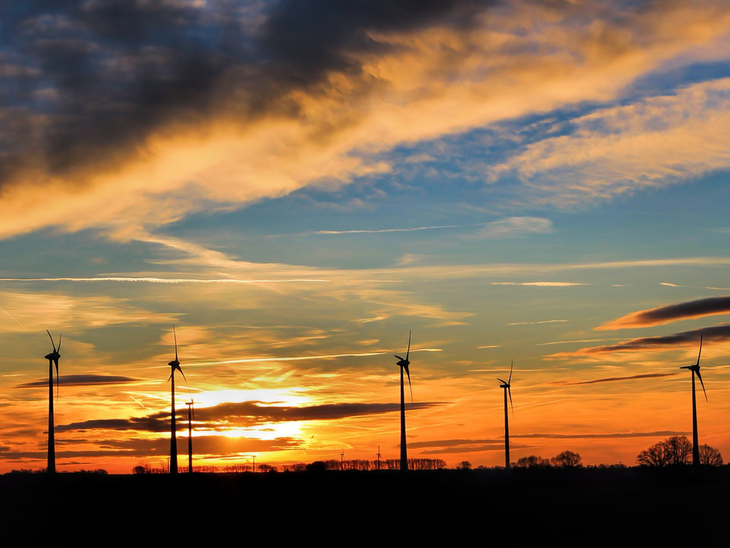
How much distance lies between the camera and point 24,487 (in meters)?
166

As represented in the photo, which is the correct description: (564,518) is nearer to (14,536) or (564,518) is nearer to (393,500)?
(393,500)

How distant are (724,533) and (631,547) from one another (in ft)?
46.8

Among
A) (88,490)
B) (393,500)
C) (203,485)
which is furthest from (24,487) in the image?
(393,500)

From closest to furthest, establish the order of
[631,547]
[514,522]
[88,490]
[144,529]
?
[631,547]
[144,529]
[514,522]
[88,490]

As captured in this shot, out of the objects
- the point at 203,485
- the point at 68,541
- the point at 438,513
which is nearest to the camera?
the point at 68,541

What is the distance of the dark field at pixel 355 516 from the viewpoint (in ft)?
235

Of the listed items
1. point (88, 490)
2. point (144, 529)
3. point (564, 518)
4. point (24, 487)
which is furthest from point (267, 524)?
point (24, 487)

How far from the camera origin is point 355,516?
307 ft

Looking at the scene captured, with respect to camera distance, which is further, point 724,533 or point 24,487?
point 24,487

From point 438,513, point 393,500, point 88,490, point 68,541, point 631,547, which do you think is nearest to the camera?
point 631,547

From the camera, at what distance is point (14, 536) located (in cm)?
7575

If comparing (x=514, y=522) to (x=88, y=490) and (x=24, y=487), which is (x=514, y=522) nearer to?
(x=88, y=490)

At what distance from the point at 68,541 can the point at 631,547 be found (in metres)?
45.1

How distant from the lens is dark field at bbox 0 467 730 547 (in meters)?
71.8
